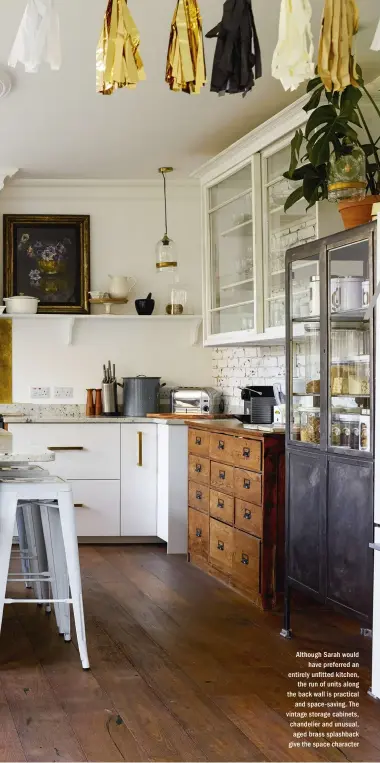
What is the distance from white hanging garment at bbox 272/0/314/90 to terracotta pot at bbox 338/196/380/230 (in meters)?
1.91

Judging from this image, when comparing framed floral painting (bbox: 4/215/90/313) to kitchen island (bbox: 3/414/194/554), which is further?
framed floral painting (bbox: 4/215/90/313)

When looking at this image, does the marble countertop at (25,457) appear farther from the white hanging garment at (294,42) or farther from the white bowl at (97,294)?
the white bowl at (97,294)

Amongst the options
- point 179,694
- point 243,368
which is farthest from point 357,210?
point 243,368

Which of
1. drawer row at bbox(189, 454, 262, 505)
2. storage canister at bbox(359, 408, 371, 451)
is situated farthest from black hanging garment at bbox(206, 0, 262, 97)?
drawer row at bbox(189, 454, 262, 505)

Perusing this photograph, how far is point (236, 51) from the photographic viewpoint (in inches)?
71.8

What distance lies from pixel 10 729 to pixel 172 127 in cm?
359

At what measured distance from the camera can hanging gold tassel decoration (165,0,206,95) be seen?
178cm

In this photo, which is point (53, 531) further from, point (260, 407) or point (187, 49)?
point (187, 49)

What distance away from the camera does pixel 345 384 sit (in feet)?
11.1

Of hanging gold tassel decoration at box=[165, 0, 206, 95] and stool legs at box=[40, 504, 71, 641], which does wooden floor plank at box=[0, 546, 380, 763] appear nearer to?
stool legs at box=[40, 504, 71, 641]

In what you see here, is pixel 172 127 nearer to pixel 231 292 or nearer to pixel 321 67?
pixel 231 292

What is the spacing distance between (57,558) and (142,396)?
8.97 ft

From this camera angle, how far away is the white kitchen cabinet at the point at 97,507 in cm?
597

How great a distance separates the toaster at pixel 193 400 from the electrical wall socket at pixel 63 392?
794 mm
